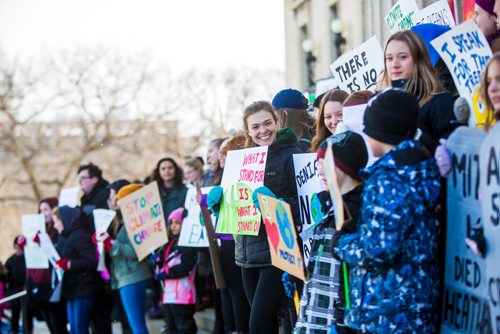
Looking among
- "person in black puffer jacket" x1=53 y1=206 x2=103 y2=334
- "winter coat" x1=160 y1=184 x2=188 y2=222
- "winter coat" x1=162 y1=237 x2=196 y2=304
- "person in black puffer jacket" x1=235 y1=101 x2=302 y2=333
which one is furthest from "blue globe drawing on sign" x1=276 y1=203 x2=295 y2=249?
"person in black puffer jacket" x1=53 y1=206 x2=103 y2=334

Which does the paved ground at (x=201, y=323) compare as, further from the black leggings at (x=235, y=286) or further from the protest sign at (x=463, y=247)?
the protest sign at (x=463, y=247)

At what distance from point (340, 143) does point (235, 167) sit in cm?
219

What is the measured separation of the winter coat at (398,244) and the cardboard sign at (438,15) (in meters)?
2.66

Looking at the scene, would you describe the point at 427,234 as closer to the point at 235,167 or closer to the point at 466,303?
the point at 466,303

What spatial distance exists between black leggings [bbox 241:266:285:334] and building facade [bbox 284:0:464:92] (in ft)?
47.2

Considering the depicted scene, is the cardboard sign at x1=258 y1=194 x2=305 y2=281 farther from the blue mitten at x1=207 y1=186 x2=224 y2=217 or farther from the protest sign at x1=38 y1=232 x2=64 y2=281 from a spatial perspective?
the protest sign at x1=38 y1=232 x2=64 y2=281

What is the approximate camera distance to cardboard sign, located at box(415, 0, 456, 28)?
654 cm

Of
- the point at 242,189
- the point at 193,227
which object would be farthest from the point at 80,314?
the point at 242,189

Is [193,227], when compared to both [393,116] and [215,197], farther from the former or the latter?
[393,116]

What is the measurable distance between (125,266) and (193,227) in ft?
3.57

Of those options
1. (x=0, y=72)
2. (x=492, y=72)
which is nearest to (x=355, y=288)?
(x=492, y=72)

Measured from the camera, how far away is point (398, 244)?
4.04 m

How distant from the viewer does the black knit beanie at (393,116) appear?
13.7ft

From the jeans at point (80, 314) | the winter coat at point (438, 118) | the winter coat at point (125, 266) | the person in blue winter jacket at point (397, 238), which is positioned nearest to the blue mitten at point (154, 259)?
the winter coat at point (125, 266)
